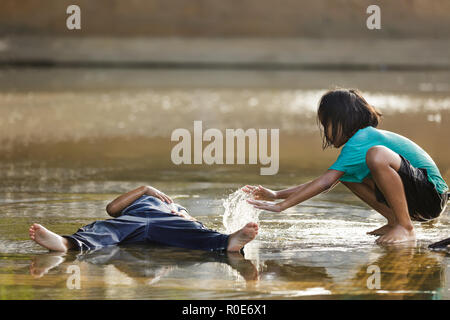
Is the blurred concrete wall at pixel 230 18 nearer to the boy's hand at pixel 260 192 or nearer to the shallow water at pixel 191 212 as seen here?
the shallow water at pixel 191 212

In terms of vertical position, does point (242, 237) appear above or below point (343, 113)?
below

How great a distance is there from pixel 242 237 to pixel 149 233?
515 mm

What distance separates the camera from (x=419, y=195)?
15.5 ft

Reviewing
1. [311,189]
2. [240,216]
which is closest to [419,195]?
[311,189]

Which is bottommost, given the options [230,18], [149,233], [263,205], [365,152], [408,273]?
[408,273]

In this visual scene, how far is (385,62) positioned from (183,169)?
25288 mm

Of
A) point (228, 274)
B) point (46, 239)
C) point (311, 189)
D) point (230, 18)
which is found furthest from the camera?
point (230, 18)

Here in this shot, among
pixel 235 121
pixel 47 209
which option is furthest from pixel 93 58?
pixel 47 209

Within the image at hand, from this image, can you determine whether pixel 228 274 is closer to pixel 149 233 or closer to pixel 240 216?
pixel 149 233

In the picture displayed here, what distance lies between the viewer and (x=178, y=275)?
390 centimetres

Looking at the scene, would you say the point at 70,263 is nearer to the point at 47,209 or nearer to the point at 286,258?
the point at 286,258

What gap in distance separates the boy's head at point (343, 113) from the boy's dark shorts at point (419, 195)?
0.29m

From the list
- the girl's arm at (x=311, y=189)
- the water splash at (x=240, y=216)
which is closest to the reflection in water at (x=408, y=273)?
the girl's arm at (x=311, y=189)

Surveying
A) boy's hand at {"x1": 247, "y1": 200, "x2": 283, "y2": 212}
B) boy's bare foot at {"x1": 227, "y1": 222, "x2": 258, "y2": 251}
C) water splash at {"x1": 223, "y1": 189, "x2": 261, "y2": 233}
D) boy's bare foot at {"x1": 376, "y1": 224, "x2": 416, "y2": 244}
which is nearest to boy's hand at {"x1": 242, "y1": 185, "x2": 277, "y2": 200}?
water splash at {"x1": 223, "y1": 189, "x2": 261, "y2": 233}
